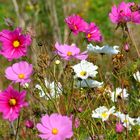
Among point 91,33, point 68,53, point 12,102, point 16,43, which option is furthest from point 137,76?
point 12,102

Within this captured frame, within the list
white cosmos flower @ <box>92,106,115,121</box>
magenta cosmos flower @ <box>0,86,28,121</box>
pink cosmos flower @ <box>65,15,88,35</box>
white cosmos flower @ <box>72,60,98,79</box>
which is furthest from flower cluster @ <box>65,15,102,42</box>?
magenta cosmos flower @ <box>0,86,28,121</box>

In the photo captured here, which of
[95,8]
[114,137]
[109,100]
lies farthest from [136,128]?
[95,8]

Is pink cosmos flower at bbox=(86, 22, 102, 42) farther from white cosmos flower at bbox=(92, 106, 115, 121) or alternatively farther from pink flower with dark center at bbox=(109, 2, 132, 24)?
white cosmos flower at bbox=(92, 106, 115, 121)

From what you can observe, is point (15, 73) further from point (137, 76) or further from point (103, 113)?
point (137, 76)

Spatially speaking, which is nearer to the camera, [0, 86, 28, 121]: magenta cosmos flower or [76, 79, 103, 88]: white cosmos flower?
[0, 86, 28, 121]: magenta cosmos flower

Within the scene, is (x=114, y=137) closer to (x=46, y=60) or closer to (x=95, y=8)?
(x=46, y=60)

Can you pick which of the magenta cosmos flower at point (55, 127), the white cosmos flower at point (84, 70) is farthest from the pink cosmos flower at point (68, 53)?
the magenta cosmos flower at point (55, 127)

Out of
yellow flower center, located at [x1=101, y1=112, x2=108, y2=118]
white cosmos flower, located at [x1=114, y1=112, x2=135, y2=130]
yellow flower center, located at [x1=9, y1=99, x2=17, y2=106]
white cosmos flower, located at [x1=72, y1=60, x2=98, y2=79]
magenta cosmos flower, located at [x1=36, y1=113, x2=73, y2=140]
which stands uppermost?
white cosmos flower, located at [x1=72, y1=60, x2=98, y2=79]

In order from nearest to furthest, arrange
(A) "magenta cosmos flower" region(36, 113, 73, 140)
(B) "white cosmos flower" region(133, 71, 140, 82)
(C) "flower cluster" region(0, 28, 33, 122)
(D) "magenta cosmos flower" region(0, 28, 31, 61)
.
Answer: (A) "magenta cosmos flower" region(36, 113, 73, 140) → (C) "flower cluster" region(0, 28, 33, 122) → (D) "magenta cosmos flower" region(0, 28, 31, 61) → (B) "white cosmos flower" region(133, 71, 140, 82)
